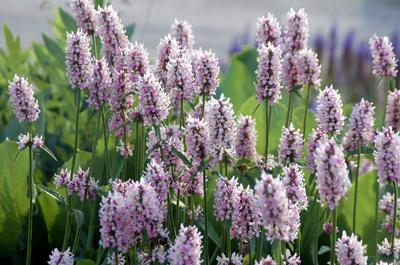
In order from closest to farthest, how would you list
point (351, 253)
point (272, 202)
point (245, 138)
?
point (272, 202) < point (351, 253) < point (245, 138)

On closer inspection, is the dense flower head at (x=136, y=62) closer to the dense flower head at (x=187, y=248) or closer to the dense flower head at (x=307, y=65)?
the dense flower head at (x=307, y=65)

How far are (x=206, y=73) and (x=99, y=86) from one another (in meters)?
0.27

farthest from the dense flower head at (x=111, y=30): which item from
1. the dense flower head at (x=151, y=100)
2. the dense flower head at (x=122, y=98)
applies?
the dense flower head at (x=151, y=100)

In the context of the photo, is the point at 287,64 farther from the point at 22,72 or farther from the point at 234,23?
the point at 234,23

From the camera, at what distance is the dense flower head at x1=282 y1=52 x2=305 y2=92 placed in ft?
7.66

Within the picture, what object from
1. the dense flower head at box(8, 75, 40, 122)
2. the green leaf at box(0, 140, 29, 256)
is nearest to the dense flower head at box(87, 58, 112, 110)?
the dense flower head at box(8, 75, 40, 122)

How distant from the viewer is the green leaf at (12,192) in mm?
2971

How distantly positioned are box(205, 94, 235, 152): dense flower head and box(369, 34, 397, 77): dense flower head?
1.95 feet

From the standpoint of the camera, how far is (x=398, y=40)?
7414mm

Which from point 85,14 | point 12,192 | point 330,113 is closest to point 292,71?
point 330,113

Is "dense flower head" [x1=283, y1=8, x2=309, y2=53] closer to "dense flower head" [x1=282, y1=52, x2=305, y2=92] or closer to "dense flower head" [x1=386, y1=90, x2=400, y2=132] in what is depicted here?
"dense flower head" [x1=282, y1=52, x2=305, y2=92]

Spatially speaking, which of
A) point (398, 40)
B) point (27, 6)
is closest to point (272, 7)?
point (27, 6)

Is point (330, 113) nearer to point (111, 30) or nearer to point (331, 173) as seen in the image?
point (331, 173)

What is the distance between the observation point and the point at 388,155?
2.10m
